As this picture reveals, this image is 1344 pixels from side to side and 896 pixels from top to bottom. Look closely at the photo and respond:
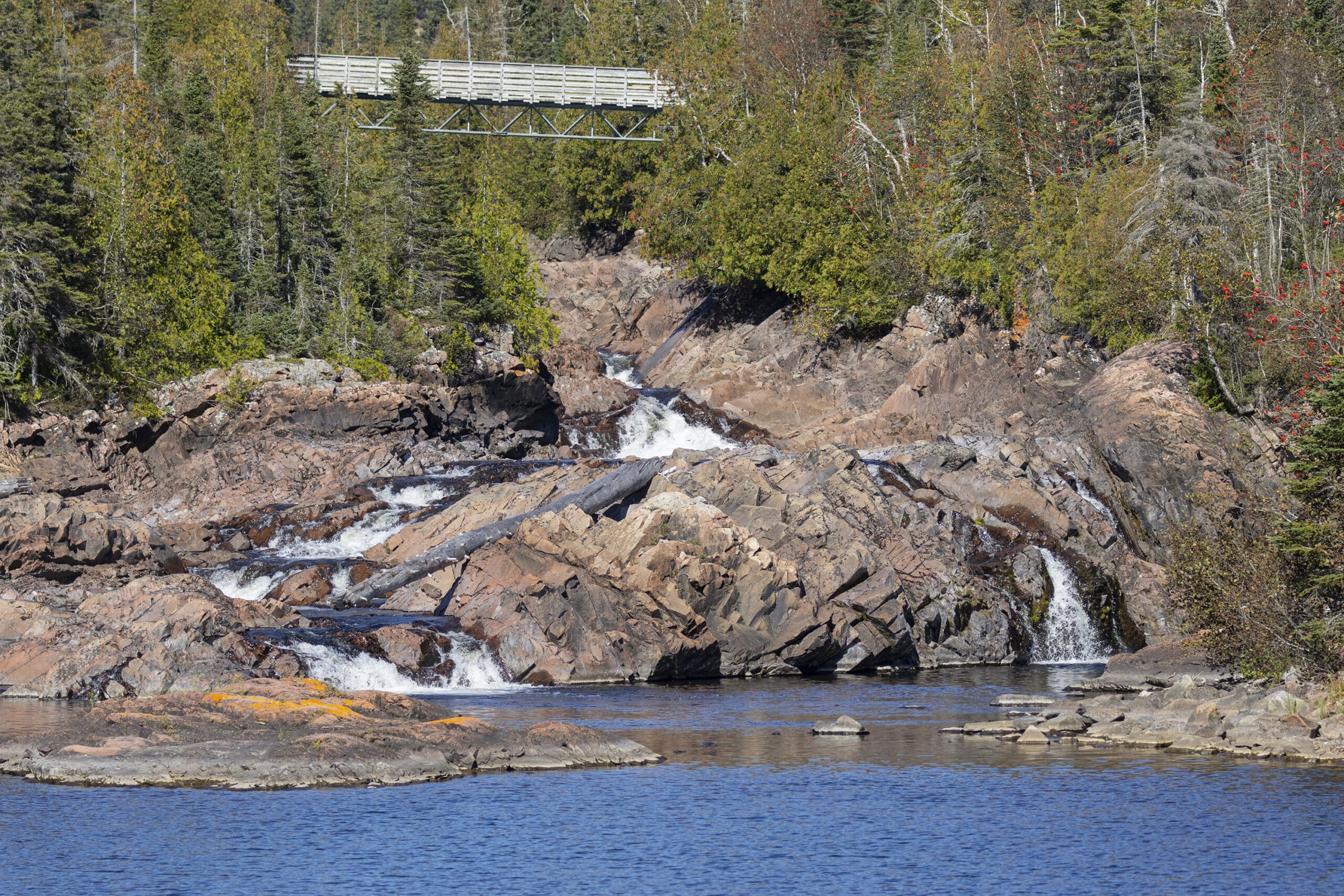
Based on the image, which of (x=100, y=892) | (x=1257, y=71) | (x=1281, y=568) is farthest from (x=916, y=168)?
(x=100, y=892)

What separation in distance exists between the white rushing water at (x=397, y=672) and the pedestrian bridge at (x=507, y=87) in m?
49.7

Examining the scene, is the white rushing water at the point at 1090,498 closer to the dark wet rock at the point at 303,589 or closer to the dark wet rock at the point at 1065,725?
the dark wet rock at the point at 1065,725

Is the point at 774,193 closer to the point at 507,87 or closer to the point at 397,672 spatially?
the point at 507,87

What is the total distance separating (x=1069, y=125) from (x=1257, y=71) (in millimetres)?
11052

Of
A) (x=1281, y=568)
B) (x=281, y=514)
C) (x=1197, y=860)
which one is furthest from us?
(x=281, y=514)

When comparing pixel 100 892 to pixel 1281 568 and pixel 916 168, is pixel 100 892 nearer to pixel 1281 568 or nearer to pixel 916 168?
pixel 1281 568

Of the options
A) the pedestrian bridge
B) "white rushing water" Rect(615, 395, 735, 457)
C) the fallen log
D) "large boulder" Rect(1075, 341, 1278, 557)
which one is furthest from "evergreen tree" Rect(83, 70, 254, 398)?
"large boulder" Rect(1075, 341, 1278, 557)

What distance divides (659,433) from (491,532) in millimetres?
23695

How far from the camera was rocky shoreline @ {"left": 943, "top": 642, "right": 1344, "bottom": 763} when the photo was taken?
103ft

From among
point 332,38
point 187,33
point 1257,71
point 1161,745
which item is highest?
point 332,38

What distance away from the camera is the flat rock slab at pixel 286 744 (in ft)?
91.1

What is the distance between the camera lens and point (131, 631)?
37.5 m

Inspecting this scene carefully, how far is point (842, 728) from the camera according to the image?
3388 centimetres

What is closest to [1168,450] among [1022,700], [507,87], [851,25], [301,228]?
[1022,700]
